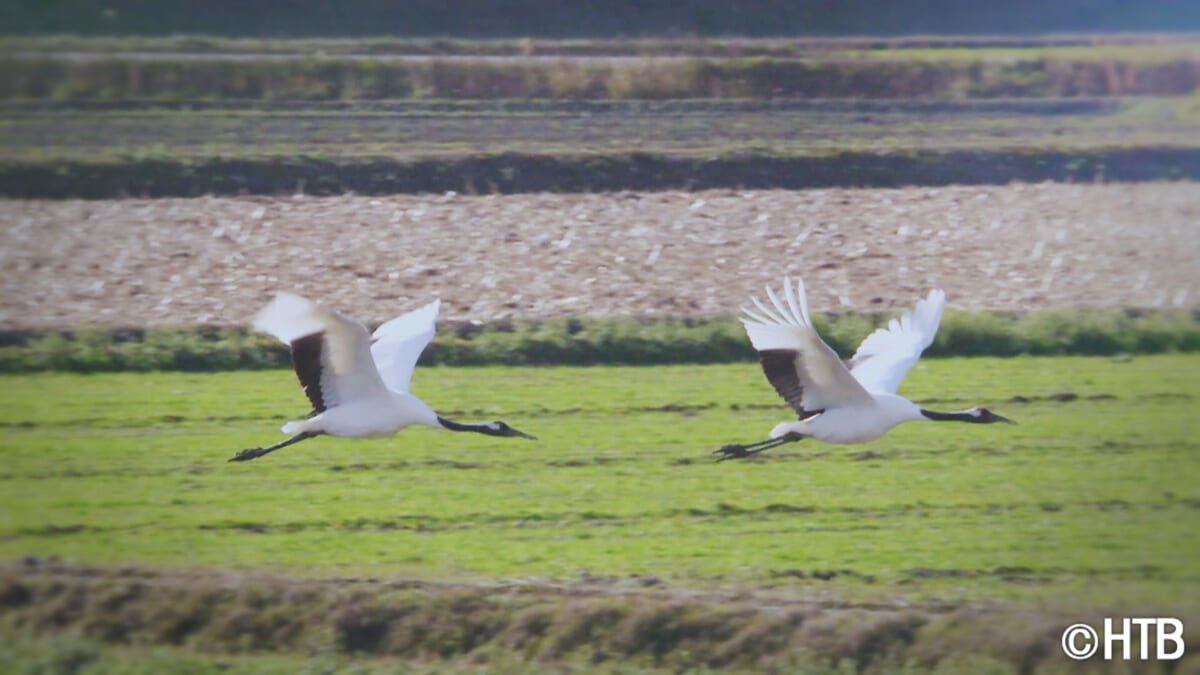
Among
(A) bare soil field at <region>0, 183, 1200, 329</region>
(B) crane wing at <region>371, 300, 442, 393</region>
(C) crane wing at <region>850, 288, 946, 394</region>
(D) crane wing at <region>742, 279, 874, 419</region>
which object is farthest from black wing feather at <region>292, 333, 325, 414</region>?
(A) bare soil field at <region>0, 183, 1200, 329</region>

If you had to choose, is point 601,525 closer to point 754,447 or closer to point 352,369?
point 754,447

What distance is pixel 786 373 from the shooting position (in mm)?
10219

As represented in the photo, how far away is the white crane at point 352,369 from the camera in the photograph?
31.8 ft

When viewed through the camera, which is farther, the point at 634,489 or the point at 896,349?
the point at 634,489

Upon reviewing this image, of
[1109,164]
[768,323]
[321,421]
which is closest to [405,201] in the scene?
[1109,164]

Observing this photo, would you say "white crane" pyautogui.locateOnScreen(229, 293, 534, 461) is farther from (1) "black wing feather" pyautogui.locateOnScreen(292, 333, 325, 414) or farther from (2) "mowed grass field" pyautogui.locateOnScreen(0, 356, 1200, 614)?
(2) "mowed grass field" pyautogui.locateOnScreen(0, 356, 1200, 614)

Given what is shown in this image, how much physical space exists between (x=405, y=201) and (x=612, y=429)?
677 cm

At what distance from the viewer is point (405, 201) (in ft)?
66.3

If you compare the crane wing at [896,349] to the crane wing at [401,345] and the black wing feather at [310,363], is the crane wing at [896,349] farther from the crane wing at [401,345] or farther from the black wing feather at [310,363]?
the black wing feather at [310,363]

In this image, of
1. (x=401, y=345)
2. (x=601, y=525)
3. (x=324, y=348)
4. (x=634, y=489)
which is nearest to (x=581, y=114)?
(x=634, y=489)

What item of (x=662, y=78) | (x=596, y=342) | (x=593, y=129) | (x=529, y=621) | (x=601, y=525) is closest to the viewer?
(x=529, y=621)

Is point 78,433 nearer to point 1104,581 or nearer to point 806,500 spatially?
point 806,500

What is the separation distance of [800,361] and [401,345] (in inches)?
99.3

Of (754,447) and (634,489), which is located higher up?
(754,447)
